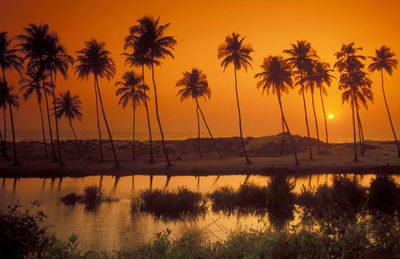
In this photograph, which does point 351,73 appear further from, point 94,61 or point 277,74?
point 94,61

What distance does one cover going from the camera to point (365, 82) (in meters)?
52.2

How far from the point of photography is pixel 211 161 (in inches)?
1891

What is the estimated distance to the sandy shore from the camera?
35.1 m

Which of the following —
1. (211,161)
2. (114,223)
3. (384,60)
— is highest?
(384,60)

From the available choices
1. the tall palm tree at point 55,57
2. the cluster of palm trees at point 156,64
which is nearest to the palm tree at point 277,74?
the cluster of palm trees at point 156,64

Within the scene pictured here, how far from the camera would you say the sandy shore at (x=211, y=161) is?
3509cm

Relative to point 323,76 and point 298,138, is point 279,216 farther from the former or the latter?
point 298,138

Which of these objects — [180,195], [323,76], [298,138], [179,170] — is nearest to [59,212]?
[180,195]

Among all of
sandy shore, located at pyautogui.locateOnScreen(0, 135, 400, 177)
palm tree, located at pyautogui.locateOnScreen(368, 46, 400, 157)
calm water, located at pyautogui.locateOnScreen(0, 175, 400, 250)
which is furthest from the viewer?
palm tree, located at pyautogui.locateOnScreen(368, 46, 400, 157)

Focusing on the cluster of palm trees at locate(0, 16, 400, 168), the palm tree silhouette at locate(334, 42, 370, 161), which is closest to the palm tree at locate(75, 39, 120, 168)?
the cluster of palm trees at locate(0, 16, 400, 168)

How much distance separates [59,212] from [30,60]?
3110cm

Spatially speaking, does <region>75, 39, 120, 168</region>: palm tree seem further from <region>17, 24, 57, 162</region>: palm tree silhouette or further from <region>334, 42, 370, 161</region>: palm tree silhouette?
<region>334, 42, 370, 161</region>: palm tree silhouette

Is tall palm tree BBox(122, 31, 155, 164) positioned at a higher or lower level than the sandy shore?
higher

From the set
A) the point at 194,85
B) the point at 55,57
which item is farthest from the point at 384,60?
the point at 55,57
